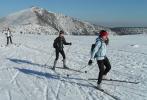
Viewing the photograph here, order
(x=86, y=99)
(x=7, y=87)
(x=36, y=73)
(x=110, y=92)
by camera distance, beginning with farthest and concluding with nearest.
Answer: (x=36, y=73) < (x=7, y=87) < (x=110, y=92) < (x=86, y=99)

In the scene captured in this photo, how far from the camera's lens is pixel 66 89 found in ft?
35.9

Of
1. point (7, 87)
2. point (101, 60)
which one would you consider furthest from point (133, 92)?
point (7, 87)

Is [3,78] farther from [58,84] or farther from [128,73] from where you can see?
[128,73]

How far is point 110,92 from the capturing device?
10305mm

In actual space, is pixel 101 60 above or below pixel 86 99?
above

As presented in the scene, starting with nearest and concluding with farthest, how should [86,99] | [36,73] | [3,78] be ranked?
1. [86,99]
2. [3,78]
3. [36,73]

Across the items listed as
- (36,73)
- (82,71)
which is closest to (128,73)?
(82,71)

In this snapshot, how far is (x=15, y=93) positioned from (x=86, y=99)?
2.29 m

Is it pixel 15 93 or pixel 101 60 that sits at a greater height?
pixel 101 60

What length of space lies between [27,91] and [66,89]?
4.06 ft

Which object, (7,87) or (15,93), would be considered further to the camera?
(7,87)

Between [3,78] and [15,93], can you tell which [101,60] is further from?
[3,78]

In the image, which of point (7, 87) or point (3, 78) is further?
point (3, 78)

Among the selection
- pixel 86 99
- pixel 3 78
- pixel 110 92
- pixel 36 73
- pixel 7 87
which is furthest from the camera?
pixel 36 73
